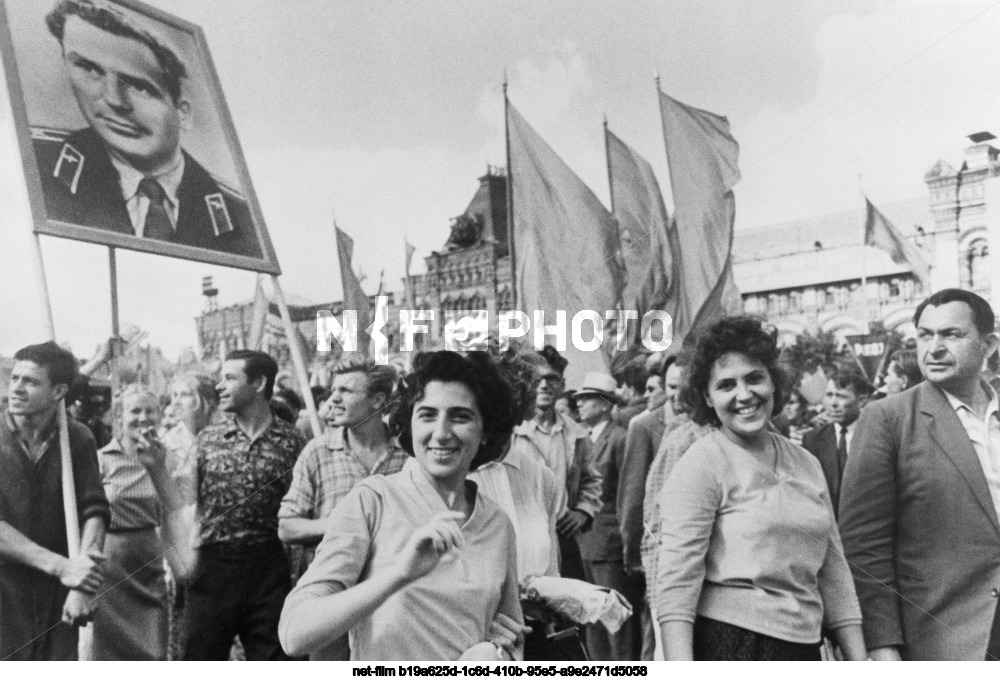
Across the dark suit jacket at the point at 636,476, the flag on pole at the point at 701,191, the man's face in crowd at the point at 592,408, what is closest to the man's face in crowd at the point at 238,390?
the man's face in crowd at the point at 592,408

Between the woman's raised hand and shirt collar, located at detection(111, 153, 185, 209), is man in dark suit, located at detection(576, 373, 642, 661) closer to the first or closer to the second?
the woman's raised hand

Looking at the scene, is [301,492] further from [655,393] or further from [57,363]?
[655,393]

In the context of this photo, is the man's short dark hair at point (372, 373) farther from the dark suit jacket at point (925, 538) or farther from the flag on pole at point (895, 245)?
the flag on pole at point (895, 245)

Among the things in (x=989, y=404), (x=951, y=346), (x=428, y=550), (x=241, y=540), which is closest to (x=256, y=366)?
(x=241, y=540)

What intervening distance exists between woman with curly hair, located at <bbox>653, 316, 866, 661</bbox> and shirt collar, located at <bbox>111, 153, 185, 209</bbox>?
6.23 feet

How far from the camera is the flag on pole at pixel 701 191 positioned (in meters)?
3.68

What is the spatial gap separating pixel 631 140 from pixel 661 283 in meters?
0.52

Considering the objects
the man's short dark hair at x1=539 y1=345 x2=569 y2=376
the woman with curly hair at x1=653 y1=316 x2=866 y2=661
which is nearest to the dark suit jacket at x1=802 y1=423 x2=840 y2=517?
the woman with curly hair at x1=653 y1=316 x2=866 y2=661

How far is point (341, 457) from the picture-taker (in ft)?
11.7

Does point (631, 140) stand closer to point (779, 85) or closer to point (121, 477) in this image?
point (779, 85)

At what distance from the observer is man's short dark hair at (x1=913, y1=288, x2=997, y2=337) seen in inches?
138

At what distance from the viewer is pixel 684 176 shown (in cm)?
371
